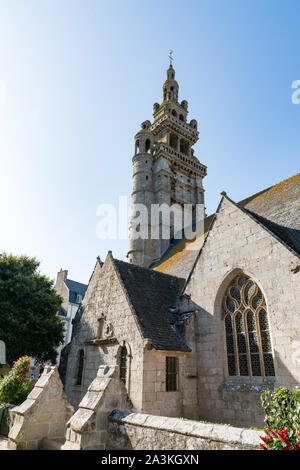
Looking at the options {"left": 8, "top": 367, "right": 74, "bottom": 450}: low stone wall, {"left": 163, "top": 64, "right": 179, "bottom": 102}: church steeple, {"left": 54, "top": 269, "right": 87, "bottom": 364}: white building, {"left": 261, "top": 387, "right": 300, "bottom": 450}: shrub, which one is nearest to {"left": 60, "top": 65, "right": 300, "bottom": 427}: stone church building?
{"left": 8, "top": 367, "right": 74, "bottom": 450}: low stone wall

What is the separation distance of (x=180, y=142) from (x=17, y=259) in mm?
22288

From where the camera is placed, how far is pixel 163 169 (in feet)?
88.1

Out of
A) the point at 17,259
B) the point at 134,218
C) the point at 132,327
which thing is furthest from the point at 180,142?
the point at 132,327

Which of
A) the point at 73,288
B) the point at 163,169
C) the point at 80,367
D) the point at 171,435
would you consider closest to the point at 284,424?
the point at 171,435

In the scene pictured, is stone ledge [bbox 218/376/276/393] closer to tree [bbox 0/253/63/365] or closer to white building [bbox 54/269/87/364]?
tree [bbox 0/253/63/365]

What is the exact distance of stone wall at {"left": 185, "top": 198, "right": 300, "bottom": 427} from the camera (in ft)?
26.3

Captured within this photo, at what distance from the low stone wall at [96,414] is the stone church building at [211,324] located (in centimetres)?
317

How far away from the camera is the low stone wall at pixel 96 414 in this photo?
5236mm

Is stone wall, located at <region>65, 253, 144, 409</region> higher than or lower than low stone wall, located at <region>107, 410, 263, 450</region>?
higher

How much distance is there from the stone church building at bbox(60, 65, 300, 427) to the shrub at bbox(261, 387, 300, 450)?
430cm

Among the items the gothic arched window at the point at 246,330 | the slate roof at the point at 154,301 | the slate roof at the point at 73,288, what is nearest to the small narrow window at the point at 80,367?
the slate roof at the point at 154,301

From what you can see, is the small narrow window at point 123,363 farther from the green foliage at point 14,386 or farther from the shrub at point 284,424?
the shrub at point 284,424

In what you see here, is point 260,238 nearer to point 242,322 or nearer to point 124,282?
point 242,322

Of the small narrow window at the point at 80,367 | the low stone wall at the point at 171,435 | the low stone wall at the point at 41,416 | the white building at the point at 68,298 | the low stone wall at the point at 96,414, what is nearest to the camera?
the low stone wall at the point at 171,435
